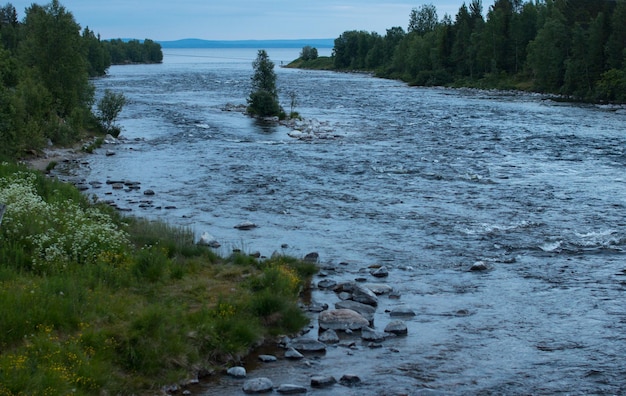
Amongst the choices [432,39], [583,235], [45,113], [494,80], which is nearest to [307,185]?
[583,235]

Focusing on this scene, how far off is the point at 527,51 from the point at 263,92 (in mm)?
53589

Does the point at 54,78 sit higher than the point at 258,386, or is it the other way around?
the point at 54,78

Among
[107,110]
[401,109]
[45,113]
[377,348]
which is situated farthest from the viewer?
[401,109]

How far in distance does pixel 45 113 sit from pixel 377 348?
104 ft

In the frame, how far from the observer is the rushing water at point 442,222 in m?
11.6

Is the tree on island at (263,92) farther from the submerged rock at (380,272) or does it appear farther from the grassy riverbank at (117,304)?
the submerged rock at (380,272)

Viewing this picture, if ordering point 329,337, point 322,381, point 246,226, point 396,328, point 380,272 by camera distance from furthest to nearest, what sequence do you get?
point 246,226 < point 380,272 < point 396,328 < point 329,337 < point 322,381

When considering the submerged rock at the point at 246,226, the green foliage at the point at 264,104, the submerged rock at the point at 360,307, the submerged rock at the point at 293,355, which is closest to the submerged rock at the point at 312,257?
the submerged rock at the point at 360,307

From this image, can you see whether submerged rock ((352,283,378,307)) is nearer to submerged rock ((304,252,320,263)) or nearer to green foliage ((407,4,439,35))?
submerged rock ((304,252,320,263))

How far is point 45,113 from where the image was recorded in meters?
38.5

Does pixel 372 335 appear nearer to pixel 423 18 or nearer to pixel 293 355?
pixel 293 355

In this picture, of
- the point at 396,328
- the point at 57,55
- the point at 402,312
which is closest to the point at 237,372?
the point at 396,328

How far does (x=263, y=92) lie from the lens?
57.8m

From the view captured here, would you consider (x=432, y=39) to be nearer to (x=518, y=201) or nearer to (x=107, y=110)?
(x=107, y=110)
